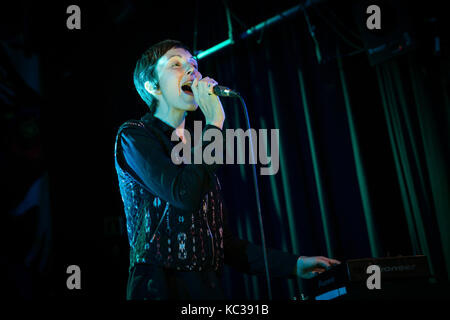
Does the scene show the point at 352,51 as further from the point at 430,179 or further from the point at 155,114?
the point at 155,114

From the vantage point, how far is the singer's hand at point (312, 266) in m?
1.65

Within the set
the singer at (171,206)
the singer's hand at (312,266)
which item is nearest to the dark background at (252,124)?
the singer's hand at (312,266)

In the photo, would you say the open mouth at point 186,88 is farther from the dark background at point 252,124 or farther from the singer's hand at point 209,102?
the dark background at point 252,124

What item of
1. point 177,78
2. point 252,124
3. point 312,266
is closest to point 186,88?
point 177,78

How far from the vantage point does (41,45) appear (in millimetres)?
3734

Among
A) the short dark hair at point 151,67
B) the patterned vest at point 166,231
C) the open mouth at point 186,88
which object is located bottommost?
the patterned vest at point 166,231

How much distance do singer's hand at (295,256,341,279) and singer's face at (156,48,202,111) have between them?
0.71 meters

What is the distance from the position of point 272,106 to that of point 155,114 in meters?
1.90

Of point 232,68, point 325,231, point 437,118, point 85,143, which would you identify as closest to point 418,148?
point 437,118

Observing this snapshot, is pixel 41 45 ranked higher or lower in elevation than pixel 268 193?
higher

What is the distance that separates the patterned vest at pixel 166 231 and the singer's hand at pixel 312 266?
41 cm

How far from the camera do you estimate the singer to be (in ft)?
4.19

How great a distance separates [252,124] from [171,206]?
224cm

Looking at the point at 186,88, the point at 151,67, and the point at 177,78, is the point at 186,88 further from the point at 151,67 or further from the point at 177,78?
the point at 151,67
